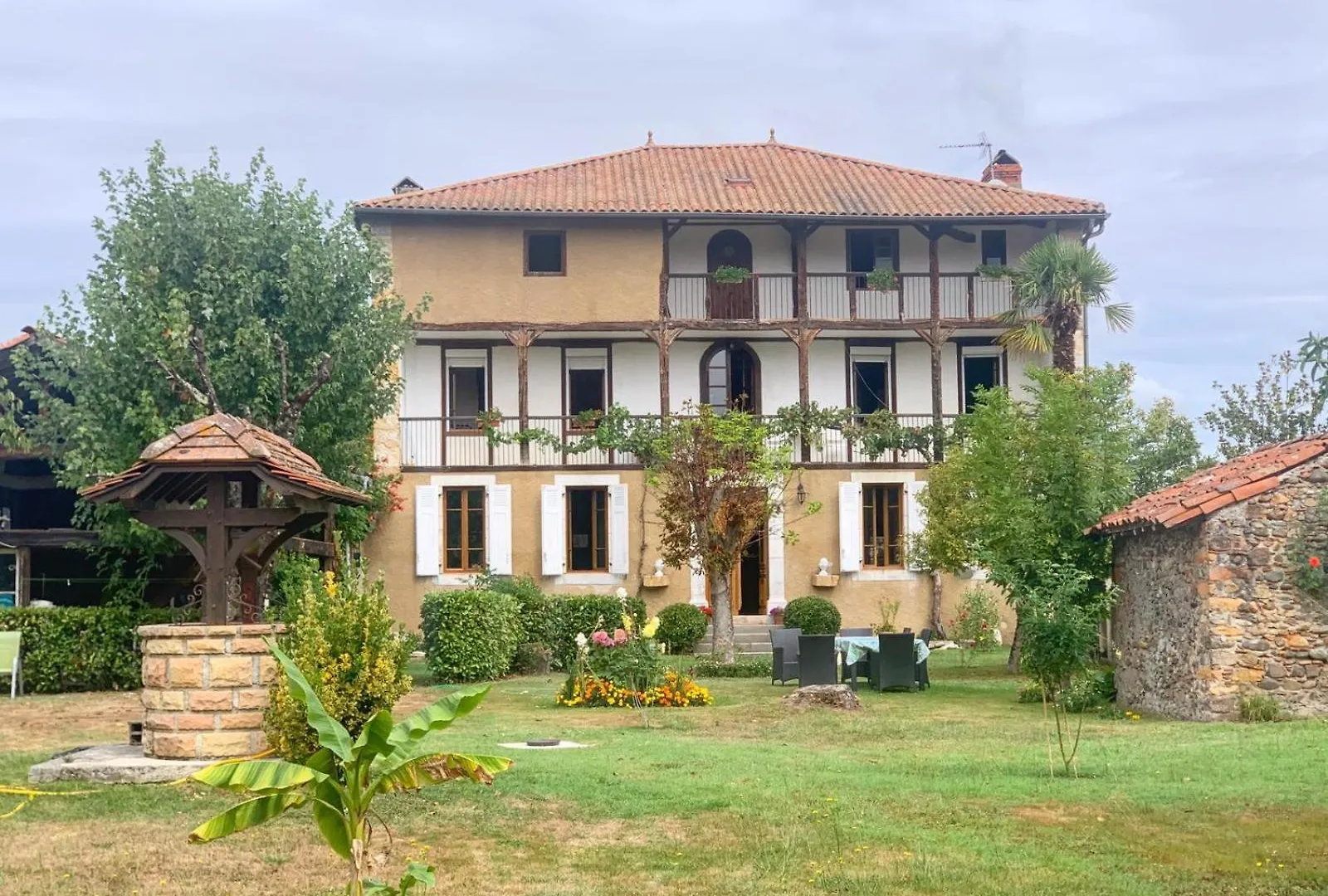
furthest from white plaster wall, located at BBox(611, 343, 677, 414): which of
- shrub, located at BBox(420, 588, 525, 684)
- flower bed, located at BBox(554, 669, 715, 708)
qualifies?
flower bed, located at BBox(554, 669, 715, 708)

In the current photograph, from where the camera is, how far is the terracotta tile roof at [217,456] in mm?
10086

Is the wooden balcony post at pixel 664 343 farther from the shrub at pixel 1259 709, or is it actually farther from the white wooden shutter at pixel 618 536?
the shrub at pixel 1259 709

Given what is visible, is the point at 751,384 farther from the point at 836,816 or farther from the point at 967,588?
the point at 836,816

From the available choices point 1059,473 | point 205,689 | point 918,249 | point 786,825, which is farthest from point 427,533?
point 786,825

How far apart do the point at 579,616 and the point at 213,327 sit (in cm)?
638

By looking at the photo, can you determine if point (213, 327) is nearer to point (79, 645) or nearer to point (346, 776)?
point (79, 645)

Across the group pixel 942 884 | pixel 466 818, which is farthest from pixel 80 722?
pixel 942 884

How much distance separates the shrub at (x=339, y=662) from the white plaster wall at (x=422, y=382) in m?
18.3

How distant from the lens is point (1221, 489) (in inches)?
546

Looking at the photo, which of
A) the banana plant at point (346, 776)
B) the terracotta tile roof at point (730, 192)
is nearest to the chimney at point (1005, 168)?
the terracotta tile roof at point (730, 192)

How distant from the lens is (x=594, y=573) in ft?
89.6

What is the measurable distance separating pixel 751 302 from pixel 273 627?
19.0 m

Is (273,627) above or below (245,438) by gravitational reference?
below

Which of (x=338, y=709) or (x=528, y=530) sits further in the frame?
(x=528, y=530)
